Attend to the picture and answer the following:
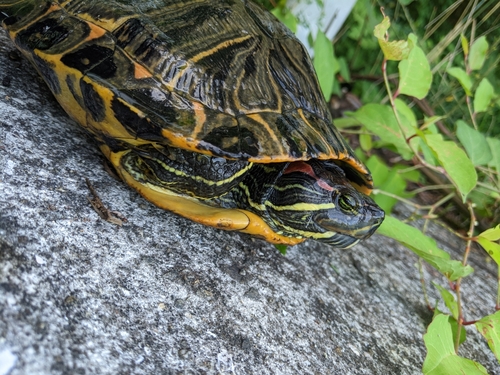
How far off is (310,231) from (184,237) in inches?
19.2

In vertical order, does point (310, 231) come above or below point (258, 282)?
above

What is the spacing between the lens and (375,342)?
153 cm

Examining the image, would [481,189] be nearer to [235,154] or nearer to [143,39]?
[235,154]

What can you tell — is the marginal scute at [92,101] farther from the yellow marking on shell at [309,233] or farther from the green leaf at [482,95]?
the green leaf at [482,95]

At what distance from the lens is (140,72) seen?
4.21 ft

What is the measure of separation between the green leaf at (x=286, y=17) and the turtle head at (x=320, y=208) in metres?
0.94

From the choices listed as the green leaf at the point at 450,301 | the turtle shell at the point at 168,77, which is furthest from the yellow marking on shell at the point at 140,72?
the green leaf at the point at 450,301

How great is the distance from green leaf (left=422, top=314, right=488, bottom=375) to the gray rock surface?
237 mm

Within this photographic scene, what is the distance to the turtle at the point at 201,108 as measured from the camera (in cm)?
128

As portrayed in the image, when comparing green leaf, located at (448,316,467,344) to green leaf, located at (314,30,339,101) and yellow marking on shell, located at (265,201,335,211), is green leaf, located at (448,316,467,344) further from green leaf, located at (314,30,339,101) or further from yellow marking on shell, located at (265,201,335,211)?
green leaf, located at (314,30,339,101)

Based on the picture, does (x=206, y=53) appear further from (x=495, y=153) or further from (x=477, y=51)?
(x=477, y=51)

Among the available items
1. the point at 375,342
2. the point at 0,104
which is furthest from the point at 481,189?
the point at 0,104

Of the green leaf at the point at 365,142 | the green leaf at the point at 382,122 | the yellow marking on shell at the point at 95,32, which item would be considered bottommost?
the green leaf at the point at 365,142

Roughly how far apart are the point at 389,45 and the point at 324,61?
521 mm
